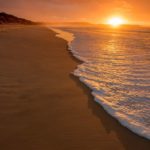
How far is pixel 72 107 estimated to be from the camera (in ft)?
18.8

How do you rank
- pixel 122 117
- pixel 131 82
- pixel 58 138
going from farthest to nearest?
pixel 131 82, pixel 122 117, pixel 58 138

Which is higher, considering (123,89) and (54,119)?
(123,89)

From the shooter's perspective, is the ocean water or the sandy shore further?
the ocean water

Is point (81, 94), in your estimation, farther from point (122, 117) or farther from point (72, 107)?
point (122, 117)

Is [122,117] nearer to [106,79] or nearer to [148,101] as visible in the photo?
[148,101]

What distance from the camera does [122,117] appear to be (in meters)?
5.34

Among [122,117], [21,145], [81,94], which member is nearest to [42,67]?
[81,94]

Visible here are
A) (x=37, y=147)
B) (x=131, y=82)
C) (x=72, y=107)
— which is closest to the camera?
(x=37, y=147)

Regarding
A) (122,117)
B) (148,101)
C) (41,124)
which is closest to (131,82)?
(148,101)

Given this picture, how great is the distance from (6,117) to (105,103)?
2196 millimetres

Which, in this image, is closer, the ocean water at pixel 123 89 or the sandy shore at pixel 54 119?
the sandy shore at pixel 54 119

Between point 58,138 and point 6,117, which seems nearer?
point 58,138

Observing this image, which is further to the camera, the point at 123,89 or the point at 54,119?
the point at 123,89

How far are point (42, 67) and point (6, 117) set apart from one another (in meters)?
4.75
